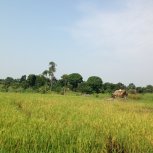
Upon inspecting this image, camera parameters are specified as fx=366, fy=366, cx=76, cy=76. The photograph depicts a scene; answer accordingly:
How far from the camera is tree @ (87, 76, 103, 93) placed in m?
52.5

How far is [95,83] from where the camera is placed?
2072 inches

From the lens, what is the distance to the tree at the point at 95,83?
5251 centimetres

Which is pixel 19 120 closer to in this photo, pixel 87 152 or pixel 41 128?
pixel 41 128

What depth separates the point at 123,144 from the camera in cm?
567

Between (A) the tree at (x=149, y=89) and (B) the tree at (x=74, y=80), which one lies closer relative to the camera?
(A) the tree at (x=149, y=89)

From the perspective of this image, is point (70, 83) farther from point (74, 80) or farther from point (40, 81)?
point (40, 81)

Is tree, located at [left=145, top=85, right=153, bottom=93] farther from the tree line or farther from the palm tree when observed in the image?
the palm tree

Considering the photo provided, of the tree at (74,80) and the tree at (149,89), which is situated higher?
the tree at (74,80)

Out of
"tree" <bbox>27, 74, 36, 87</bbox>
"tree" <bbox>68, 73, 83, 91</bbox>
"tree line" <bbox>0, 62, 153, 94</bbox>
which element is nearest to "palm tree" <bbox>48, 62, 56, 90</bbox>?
"tree line" <bbox>0, 62, 153, 94</bbox>

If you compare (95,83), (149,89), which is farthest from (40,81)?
(149,89)

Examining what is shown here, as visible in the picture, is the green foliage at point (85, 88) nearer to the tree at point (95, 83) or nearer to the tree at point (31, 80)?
the tree at point (95, 83)

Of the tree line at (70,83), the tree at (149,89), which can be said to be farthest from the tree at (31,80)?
the tree at (149,89)

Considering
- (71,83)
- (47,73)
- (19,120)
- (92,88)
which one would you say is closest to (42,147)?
(19,120)

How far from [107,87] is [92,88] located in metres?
3.58
